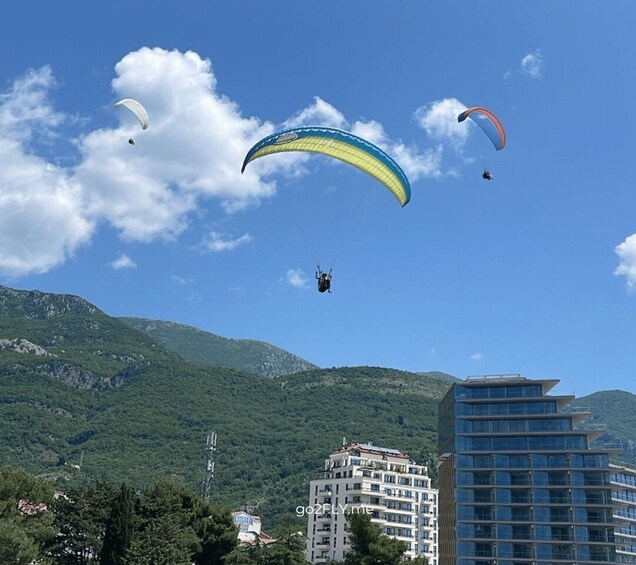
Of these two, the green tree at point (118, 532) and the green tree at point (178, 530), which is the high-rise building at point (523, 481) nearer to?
the green tree at point (178, 530)

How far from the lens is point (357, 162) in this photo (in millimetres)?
38438

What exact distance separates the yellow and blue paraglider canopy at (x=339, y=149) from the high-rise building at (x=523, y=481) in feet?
173

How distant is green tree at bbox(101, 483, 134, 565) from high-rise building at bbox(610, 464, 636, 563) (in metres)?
58.3

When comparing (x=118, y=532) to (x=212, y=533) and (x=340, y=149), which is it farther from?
(x=340, y=149)

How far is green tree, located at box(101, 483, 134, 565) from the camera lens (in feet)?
168

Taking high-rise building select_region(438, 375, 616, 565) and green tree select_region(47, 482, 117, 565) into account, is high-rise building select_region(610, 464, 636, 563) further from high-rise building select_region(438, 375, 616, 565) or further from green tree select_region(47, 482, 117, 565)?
green tree select_region(47, 482, 117, 565)

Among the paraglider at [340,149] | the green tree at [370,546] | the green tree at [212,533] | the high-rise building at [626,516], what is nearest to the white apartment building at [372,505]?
the high-rise building at [626,516]

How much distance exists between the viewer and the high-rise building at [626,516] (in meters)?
85.9

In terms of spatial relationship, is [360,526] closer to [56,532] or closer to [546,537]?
[56,532]

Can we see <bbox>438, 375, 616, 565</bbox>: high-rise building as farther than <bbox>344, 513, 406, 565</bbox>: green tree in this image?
Yes

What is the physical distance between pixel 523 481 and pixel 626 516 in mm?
19827

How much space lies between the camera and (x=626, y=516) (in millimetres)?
90812

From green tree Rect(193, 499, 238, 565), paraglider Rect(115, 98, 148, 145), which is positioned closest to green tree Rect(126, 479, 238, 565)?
green tree Rect(193, 499, 238, 565)

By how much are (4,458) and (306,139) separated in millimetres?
188854
